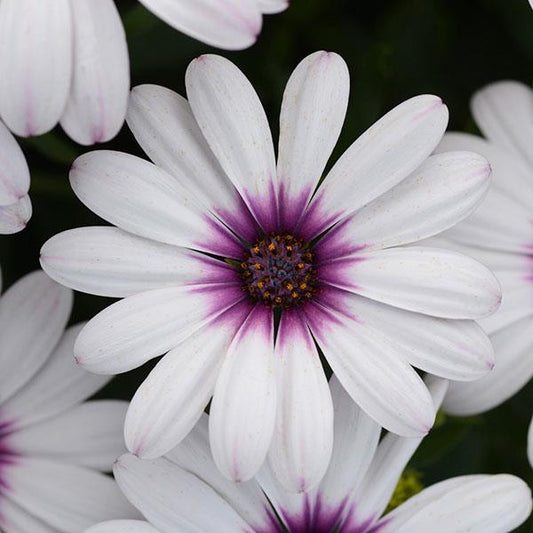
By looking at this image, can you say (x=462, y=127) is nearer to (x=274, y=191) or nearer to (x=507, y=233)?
(x=507, y=233)

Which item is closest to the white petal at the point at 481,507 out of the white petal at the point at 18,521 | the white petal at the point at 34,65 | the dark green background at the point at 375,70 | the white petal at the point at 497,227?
the dark green background at the point at 375,70

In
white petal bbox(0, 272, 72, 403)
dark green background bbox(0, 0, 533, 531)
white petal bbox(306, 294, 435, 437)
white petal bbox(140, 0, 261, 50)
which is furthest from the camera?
dark green background bbox(0, 0, 533, 531)

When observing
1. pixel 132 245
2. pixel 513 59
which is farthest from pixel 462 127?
pixel 132 245

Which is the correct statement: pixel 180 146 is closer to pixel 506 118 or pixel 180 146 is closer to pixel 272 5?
pixel 272 5

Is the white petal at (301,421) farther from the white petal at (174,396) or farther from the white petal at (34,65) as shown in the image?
the white petal at (34,65)

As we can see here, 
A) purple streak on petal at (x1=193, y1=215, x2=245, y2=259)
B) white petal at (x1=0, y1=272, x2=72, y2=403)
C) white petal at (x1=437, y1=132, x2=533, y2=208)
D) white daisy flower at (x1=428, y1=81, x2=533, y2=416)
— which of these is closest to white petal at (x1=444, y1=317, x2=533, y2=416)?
white daisy flower at (x1=428, y1=81, x2=533, y2=416)

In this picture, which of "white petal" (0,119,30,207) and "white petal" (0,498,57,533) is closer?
"white petal" (0,119,30,207)

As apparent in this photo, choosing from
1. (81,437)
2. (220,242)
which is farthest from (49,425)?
(220,242)

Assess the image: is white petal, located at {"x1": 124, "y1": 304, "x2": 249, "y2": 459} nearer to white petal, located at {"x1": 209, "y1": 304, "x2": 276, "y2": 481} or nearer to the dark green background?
white petal, located at {"x1": 209, "y1": 304, "x2": 276, "y2": 481}
